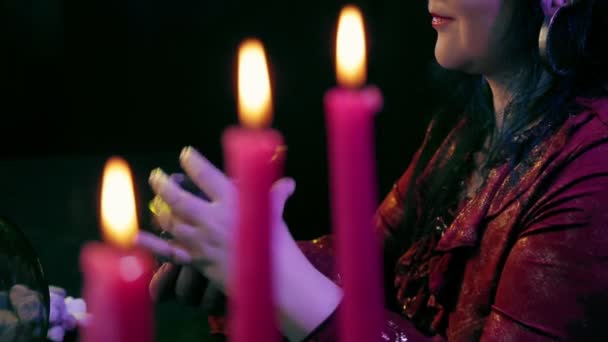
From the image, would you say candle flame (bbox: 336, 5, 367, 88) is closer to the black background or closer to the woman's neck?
the woman's neck

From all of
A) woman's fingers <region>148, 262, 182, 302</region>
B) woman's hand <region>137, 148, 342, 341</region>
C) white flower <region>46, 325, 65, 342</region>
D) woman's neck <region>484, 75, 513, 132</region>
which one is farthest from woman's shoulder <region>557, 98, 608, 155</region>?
white flower <region>46, 325, 65, 342</region>

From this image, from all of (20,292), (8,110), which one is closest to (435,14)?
(20,292)

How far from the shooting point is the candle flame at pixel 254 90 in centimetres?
34

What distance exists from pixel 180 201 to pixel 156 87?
122cm

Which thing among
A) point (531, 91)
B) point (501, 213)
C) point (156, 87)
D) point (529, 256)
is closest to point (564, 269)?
point (529, 256)

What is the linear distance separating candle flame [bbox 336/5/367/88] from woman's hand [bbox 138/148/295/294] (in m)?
0.14

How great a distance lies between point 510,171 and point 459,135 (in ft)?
0.89

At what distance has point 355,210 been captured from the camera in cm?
31

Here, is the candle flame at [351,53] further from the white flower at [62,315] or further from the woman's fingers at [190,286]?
the white flower at [62,315]

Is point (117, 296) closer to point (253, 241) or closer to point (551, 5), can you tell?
point (253, 241)

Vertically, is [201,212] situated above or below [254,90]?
below

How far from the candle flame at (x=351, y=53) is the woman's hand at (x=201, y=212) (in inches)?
5.3

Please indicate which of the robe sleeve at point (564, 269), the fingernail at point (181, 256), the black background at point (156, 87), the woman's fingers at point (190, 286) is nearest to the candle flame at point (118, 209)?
the fingernail at point (181, 256)

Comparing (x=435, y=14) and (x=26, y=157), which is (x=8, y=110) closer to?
(x=26, y=157)
